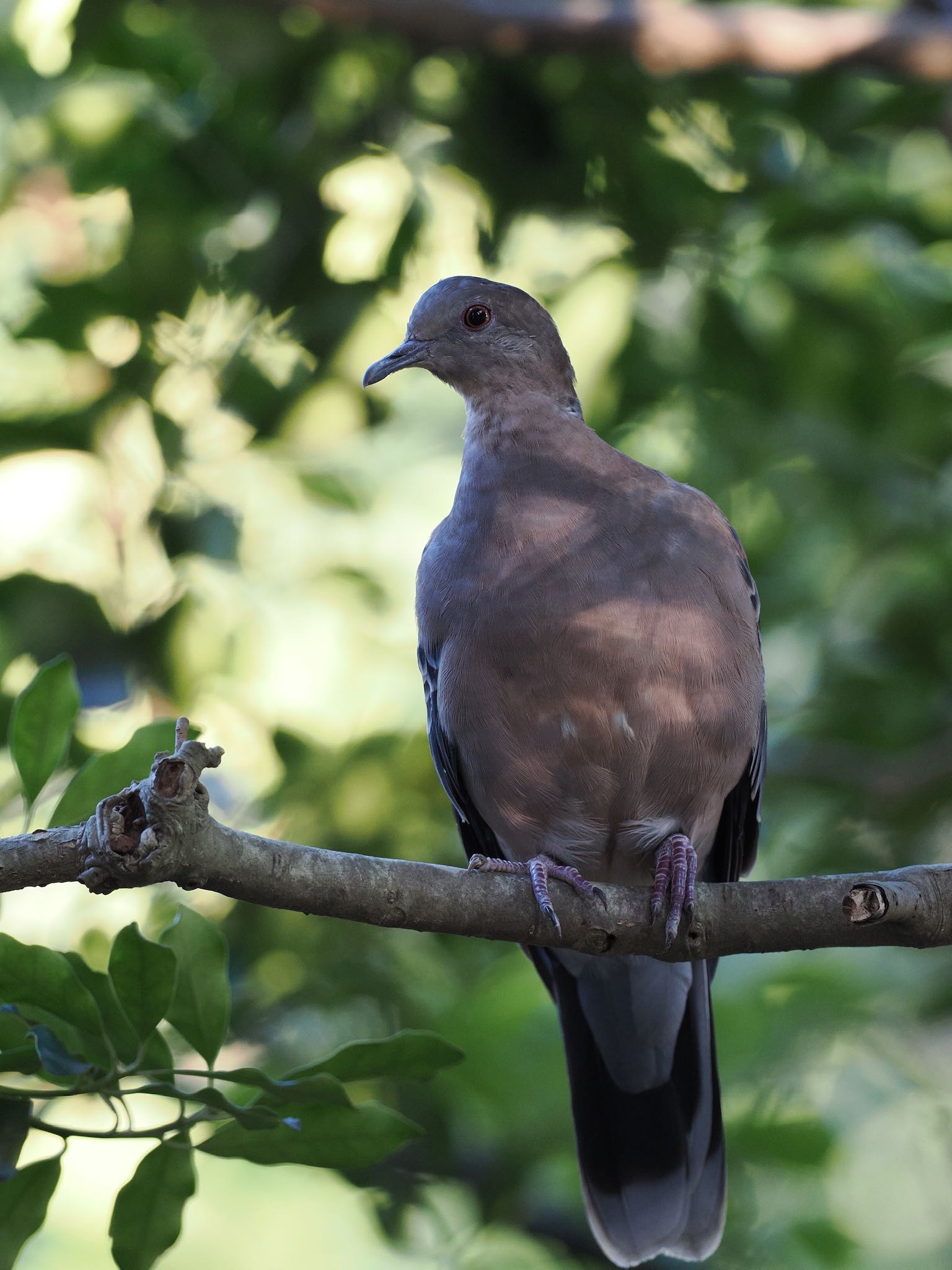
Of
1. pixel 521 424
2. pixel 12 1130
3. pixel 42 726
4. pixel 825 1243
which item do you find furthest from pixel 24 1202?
pixel 825 1243

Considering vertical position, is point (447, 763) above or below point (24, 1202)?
above

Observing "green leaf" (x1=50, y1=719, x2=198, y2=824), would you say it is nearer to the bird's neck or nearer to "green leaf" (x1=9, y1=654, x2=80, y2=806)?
"green leaf" (x1=9, y1=654, x2=80, y2=806)

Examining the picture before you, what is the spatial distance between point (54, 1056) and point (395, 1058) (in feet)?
1.60

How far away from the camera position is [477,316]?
369 cm

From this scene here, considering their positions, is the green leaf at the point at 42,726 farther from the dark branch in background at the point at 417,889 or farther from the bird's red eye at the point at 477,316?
the bird's red eye at the point at 477,316

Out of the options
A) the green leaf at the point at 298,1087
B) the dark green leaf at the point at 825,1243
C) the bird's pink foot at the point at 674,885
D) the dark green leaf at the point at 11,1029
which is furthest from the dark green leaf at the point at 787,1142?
the dark green leaf at the point at 11,1029

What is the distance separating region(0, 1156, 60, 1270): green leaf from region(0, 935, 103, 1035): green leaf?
202mm

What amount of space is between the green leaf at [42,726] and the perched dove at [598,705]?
841mm

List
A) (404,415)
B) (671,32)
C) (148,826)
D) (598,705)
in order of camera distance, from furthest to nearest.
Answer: (404,415) → (671,32) → (598,705) → (148,826)

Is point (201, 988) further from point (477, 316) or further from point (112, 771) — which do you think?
point (477, 316)

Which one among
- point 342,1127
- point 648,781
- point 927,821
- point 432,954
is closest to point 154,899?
point 432,954

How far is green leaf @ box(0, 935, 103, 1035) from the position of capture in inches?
76.4

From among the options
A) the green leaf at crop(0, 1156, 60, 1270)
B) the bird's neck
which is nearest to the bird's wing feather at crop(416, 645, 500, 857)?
the bird's neck

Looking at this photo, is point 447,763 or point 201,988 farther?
point 447,763
